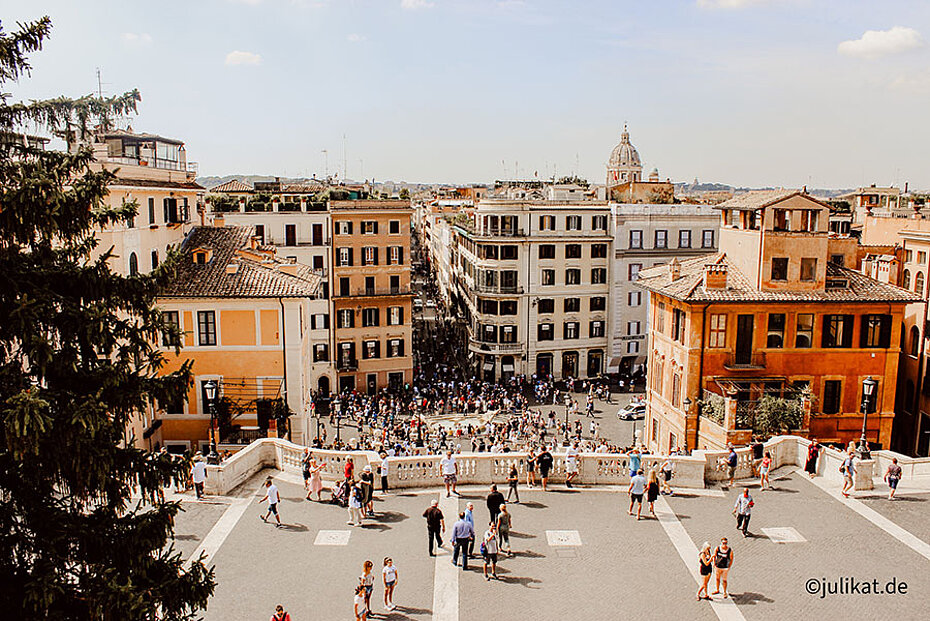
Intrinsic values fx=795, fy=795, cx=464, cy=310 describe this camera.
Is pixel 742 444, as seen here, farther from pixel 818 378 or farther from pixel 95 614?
pixel 95 614

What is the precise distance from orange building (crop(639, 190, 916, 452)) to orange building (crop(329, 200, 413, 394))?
28094mm

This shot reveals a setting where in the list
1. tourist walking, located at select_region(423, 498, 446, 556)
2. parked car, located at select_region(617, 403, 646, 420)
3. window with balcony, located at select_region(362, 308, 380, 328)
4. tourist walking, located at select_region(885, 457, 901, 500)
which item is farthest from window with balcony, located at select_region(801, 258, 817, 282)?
window with balcony, located at select_region(362, 308, 380, 328)

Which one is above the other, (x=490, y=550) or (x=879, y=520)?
(x=490, y=550)

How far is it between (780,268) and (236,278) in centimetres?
2341

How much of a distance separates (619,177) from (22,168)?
128354 mm

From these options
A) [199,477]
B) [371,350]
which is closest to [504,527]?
[199,477]

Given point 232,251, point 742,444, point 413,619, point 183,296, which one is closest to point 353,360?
point 232,251

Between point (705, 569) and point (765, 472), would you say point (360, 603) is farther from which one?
point (765, 472)

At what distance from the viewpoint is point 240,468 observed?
24.3m

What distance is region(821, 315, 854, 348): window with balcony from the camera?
34469 mm

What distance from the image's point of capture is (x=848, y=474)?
23.8 m

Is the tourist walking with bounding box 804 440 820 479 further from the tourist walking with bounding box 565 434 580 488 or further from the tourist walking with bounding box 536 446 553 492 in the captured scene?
the tourist walking with bounding box 536 446 553 492

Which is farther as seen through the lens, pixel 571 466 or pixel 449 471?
pixel 571 466

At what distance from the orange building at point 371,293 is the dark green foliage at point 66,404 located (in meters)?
45.2
